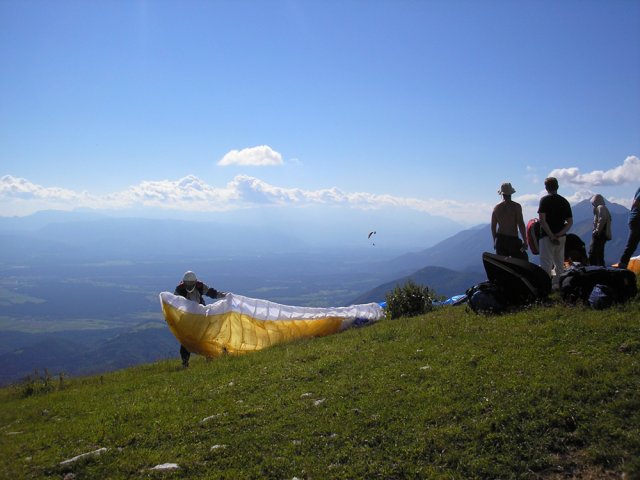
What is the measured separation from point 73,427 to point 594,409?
949 cm

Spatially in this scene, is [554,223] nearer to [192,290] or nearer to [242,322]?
[242,322]

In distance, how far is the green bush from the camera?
1684 centimetres

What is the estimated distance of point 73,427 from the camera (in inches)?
373

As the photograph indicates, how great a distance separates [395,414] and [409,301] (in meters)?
9.95

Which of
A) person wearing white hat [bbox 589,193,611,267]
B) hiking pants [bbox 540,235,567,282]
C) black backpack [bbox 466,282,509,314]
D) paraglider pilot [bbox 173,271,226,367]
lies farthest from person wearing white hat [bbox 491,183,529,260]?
paraglider pilot [bbox 173,271,226,367]

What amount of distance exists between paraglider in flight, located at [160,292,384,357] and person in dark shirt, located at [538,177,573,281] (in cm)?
666

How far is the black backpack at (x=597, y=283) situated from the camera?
10.6 m

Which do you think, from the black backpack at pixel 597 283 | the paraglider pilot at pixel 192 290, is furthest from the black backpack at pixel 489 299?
the paraglider pilot at pixel 192 290

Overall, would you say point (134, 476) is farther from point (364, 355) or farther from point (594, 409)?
point (594, 409)

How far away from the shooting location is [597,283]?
36.0 feet

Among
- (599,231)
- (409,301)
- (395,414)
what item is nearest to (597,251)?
(599,231)

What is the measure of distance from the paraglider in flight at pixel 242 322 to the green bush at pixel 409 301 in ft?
2.58

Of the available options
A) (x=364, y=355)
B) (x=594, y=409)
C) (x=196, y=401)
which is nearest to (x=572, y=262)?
(x=364, y=355)

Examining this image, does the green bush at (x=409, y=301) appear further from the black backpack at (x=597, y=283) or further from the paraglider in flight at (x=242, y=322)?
the black backpack at (x=597, y=283)
